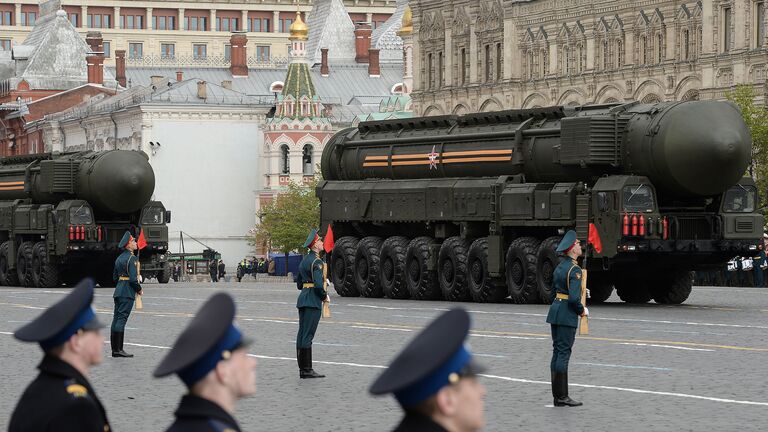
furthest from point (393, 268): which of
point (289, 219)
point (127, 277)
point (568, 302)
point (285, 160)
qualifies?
point (285, 160)

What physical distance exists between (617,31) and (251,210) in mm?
35258

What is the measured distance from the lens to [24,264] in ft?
180

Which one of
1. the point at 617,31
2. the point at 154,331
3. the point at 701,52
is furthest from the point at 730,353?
the point at 617,31

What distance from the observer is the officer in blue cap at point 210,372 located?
6527 millimetres

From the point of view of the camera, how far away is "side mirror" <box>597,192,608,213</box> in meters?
35.7

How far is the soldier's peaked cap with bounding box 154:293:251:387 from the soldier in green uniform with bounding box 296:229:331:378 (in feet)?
48.0

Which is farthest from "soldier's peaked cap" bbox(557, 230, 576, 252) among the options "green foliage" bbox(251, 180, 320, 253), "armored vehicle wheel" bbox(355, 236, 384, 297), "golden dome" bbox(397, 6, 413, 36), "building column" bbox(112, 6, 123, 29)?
"building column" bbox(112, 6, 123, 29)

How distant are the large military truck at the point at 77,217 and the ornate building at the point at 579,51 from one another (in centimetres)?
2852

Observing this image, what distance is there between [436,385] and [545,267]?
30785 mm

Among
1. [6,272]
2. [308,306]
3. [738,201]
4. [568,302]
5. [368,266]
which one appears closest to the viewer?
[568,302]

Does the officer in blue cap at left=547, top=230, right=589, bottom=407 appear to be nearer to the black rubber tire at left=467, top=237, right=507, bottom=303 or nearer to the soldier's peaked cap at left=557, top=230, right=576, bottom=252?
the soldier's peaked cap at left=557, top=230, right=576, bottom=252

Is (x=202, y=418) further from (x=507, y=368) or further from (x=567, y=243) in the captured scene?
(x=507, y=368)

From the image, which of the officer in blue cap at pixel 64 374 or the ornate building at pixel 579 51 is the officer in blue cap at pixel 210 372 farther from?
the ornate building at pixel 579 51

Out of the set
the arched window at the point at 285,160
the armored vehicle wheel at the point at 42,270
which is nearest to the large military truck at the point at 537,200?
the armored vehicle wheel at the point at 42,270
